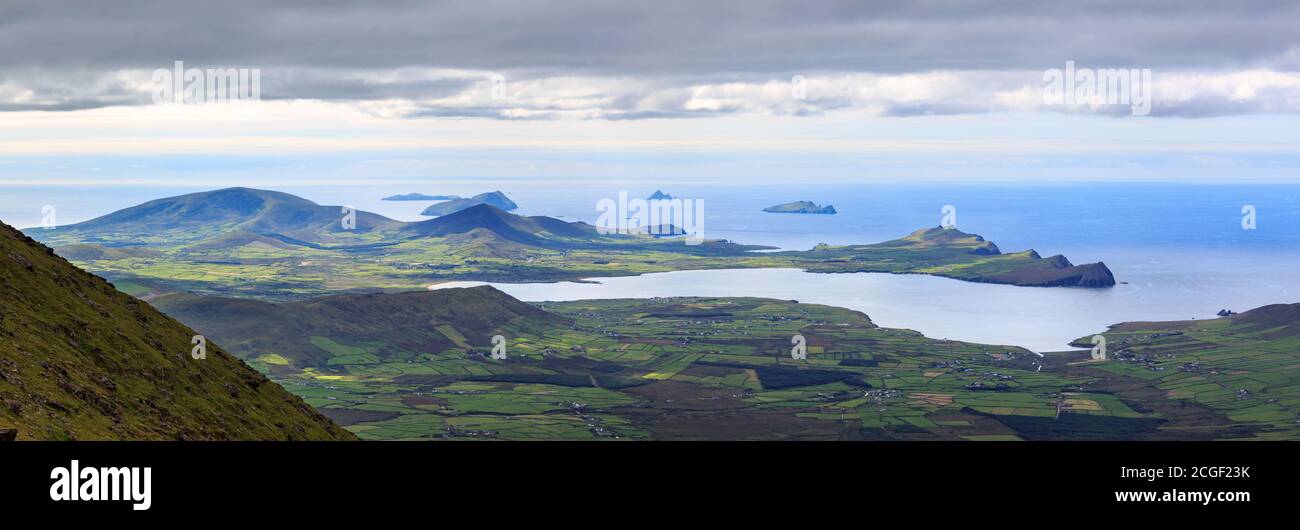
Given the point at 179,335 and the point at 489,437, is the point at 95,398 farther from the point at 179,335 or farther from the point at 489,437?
the point at 489,437
